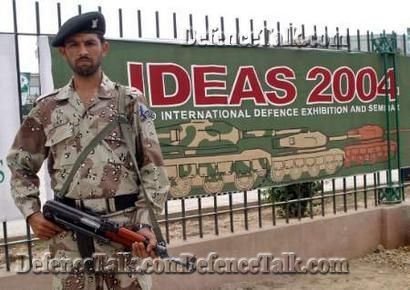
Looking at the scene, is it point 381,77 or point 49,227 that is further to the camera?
point 381,77

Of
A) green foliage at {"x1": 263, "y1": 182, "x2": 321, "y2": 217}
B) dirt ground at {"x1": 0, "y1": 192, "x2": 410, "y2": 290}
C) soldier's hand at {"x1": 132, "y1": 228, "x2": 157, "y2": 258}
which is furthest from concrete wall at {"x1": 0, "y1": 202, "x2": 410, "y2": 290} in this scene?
soldier's hand at {"x1": 132, "y1": 228, "x2": 157, "y2": 258}

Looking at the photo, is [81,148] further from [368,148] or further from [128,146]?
[368,148]

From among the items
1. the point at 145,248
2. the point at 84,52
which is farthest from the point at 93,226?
the point at 84,52

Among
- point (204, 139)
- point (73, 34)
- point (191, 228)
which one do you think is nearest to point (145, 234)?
point (73, 34)

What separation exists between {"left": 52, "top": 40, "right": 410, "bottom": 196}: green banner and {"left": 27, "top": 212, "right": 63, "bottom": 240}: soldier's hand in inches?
63.2

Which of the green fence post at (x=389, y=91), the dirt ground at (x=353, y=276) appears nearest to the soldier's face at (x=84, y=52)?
the dirt ground at (x=353, y=276)

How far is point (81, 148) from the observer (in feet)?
7.57

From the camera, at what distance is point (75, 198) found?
2311 millimetres

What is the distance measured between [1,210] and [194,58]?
68.9 inches

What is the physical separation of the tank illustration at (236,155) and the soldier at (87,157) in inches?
73.3

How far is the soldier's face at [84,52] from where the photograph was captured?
2295 millimetres

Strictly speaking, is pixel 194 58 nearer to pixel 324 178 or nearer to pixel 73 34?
pixel 324 178

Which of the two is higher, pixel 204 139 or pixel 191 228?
pixel 204 139

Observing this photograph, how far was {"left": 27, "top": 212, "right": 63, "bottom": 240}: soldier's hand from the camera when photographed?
2.30 m
